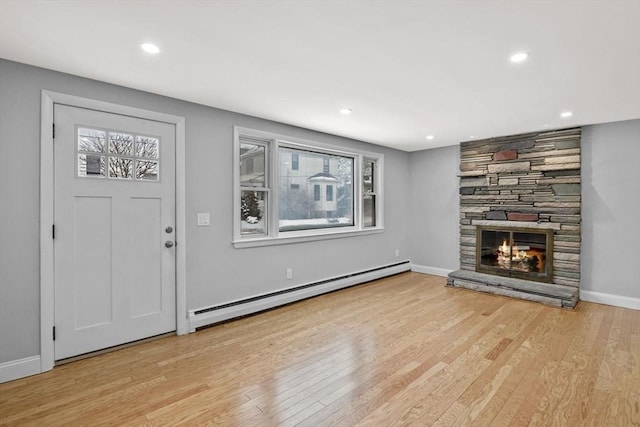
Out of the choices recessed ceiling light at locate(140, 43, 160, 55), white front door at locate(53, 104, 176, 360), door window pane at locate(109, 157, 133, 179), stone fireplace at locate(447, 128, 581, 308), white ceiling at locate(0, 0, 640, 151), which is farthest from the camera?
stone fireplace at locate(447, 128, 581, 308)

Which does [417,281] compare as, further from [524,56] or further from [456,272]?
[524,56]

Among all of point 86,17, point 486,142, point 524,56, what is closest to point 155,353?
point 86,17

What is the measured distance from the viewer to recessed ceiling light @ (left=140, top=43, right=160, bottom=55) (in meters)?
2.13

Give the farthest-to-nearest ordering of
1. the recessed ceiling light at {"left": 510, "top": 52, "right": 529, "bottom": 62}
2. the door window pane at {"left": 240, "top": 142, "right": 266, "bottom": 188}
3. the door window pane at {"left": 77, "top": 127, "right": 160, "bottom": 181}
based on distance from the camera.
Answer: the door window pane at {"left": 240, "top": 142, "right": 266, "bottom": 188}, the door window pane at {"left": 77, "top": 127, "right": 160, "bottom": 181}, the recessed ceiling light at {"left": 510, "top": 52, "right": 529, "bottom": 62}

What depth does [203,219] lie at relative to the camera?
3.38 metres

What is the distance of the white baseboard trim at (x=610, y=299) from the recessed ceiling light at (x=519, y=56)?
358 cm

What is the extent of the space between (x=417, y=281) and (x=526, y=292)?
1568 millimetres

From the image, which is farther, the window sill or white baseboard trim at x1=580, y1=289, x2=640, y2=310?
white baseboard trim at x1=580, y1=289, x2=640, y2=310

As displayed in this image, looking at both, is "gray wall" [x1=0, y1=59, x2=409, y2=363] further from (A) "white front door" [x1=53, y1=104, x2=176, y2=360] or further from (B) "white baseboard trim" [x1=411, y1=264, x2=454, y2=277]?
(B) "white baseboard trim" [x1=411, y1=264, x2=454, y2=277]

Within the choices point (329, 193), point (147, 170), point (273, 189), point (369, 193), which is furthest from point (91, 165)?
point (369, 193)

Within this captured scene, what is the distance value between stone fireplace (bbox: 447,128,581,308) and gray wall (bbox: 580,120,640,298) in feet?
0.40

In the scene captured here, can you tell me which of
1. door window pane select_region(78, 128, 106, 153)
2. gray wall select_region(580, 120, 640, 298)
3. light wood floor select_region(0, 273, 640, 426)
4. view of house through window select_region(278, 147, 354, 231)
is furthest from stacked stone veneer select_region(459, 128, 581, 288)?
door window pane select_region(78, 128, 106, 153)

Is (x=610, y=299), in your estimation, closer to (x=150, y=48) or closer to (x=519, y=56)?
(x=519, y=56)

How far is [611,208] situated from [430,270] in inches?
107
